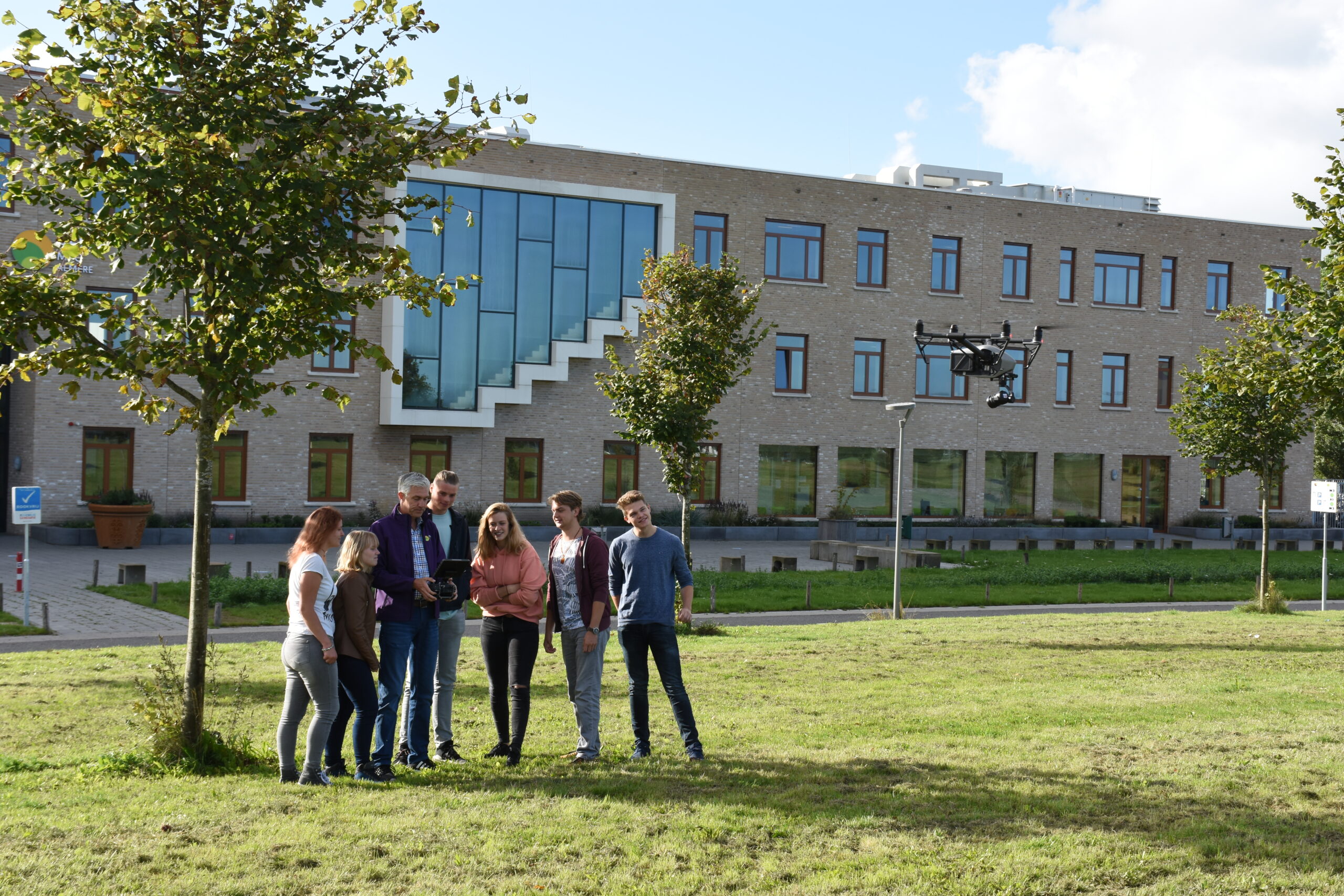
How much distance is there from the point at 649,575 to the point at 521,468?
28354mm

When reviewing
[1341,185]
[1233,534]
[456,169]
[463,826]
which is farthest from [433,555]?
[1233,534]

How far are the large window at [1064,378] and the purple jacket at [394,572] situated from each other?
126ft

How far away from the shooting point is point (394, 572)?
709 centimetres

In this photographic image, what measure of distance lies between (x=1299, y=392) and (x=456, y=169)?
2466 cm

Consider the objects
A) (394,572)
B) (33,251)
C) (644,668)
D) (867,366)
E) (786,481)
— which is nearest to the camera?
(394,572)

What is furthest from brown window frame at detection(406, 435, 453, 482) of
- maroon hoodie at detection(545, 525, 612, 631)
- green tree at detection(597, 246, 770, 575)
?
maroon hoodie at detection(545, 525, 612, 631)

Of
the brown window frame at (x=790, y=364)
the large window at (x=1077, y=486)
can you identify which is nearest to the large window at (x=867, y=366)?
the brown window frame at (x=790, y=364)

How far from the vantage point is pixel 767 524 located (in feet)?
123

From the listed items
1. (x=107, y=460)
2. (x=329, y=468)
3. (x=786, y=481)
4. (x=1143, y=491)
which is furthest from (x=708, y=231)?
(x=1143, y=491)

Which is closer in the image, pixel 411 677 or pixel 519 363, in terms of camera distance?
pixel 411 677

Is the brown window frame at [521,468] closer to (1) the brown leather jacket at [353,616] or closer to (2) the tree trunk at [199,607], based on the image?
(2) the tree trunk at [199,607]

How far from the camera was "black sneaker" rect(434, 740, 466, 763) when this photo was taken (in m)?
7.63

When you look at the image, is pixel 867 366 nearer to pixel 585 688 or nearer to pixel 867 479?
pixel 867 479

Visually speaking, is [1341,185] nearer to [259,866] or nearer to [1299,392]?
[1299,392]
